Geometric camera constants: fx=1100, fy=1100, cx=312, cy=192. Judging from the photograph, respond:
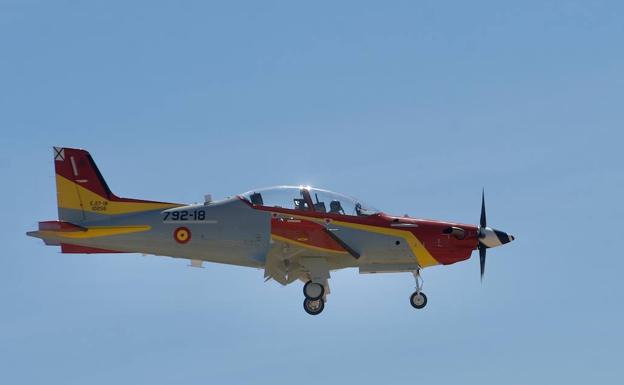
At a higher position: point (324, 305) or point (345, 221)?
point (345, 221)

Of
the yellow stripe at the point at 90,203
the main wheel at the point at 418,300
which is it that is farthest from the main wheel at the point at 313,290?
the yellow stripe at the point at 90,203

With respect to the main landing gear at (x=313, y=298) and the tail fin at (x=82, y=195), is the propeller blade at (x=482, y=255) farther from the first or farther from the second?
the tail fin at (x=82, y=195)

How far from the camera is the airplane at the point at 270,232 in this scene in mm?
35750

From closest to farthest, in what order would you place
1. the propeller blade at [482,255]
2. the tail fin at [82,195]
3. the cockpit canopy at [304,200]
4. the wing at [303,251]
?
the wing at [303,251]
the cockpit canopy at [304,200]
the tail fin at [82,195]
the propeller blade at [482,255]

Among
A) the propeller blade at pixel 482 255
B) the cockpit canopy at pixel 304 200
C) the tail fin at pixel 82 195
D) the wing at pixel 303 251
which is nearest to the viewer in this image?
the wing at pixel 303 251

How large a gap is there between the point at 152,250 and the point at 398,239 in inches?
319

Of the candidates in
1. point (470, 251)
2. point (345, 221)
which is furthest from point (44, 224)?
point (470, 251)

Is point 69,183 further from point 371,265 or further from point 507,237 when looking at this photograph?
point 507,237

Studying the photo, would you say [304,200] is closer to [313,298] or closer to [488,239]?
[313,298]

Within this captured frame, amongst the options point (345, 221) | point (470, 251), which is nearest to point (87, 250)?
point (345, 221)

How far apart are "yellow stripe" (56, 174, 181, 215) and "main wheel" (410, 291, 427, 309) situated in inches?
330

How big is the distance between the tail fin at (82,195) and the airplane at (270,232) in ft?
0.11

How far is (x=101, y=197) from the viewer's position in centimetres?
3653

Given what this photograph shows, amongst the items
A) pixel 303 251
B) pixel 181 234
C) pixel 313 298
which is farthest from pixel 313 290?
pixel 181 234
